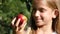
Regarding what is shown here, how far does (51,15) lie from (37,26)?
0.34 feet

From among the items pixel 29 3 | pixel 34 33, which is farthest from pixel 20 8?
pixel 34 33

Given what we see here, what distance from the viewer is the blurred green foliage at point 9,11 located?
3.00 feet

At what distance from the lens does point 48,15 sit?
942 millimetres

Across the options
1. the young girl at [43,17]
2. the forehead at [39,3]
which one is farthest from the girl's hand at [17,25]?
the forehead at [39,3]

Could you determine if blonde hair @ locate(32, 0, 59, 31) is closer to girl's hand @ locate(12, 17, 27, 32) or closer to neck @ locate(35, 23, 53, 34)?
neck @ locate(35, 23, 53, 34)

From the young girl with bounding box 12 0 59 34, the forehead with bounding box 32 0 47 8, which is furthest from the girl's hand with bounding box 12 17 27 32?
the forehead with bounding box 32 0 47 8

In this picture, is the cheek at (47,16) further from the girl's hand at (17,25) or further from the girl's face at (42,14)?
the girl's hand at (17,25)

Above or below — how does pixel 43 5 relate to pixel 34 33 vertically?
above

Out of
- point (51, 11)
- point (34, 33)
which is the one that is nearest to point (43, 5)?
point (51, 11)

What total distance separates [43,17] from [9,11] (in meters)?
0.20

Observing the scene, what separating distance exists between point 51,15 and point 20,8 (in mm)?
185

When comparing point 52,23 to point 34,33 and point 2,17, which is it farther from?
point 2,17

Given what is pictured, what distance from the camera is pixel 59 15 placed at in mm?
937

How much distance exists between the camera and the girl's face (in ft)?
3.08
